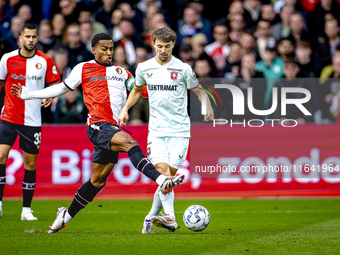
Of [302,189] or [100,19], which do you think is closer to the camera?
[302,189]

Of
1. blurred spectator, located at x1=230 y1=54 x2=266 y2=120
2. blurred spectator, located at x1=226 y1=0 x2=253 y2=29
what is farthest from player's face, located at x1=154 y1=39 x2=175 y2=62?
blurred spectator, located at x1=226 y1=0 x2=253 y2=29

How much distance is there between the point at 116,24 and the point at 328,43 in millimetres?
4660

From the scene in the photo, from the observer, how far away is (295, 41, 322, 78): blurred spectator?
36.8 ft

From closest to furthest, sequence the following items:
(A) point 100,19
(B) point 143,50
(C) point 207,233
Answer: (C) point 207,233 < (B) point 143,50 < (A) point 100,19

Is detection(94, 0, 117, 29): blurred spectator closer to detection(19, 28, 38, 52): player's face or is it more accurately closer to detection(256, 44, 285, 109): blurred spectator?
detection(256, 44, 285, 109): blurred spectator

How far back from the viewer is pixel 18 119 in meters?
7.84

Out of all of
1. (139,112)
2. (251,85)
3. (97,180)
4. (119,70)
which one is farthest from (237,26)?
(97,180)

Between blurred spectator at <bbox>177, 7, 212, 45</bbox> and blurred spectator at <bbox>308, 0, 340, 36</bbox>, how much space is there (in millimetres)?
2384

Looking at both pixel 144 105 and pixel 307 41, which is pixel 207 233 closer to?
pixel 144 105

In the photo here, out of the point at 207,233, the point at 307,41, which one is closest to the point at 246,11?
the point at 307,41

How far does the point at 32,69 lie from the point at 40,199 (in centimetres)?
333

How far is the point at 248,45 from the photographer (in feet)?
38.0

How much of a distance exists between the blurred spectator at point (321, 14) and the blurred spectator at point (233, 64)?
7.31ft

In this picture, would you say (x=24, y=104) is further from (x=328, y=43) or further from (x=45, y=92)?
(x=328, y=43)
